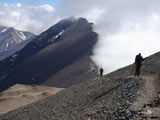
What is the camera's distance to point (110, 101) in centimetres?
2647

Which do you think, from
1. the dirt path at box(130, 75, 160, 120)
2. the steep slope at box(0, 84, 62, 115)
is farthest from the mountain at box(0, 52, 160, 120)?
the steep slope at box(0, 84, 62, 115)

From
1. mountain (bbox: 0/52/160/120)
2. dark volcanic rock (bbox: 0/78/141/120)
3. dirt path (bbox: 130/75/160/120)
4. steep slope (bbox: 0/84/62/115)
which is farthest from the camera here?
steep slope (bbox: 0/84/62/115)

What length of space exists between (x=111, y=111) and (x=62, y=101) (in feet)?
33.0

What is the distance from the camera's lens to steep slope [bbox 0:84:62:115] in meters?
100

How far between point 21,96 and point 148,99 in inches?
3449

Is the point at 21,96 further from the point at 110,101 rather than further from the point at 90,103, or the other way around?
the point at 110,101

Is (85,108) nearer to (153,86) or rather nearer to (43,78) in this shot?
(153,86)

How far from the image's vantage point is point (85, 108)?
91.6 ft

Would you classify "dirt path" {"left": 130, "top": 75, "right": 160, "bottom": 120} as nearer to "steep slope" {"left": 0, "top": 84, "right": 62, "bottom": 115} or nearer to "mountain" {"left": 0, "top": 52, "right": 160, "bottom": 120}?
"mountain" {"left": 0, "top": 52, "right": 160, "bottom": 120}

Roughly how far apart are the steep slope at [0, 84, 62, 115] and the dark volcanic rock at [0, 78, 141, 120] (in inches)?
2304

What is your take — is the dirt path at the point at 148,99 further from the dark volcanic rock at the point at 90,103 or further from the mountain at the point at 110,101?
the dark volcanic rock at the point at 90,103

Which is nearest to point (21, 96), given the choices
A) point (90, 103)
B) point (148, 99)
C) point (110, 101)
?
point (90, 103)

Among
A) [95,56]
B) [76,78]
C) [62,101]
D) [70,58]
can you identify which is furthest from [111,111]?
[70,58]

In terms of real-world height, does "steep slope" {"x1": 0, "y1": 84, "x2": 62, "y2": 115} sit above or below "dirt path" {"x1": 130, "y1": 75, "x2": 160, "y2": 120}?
above
